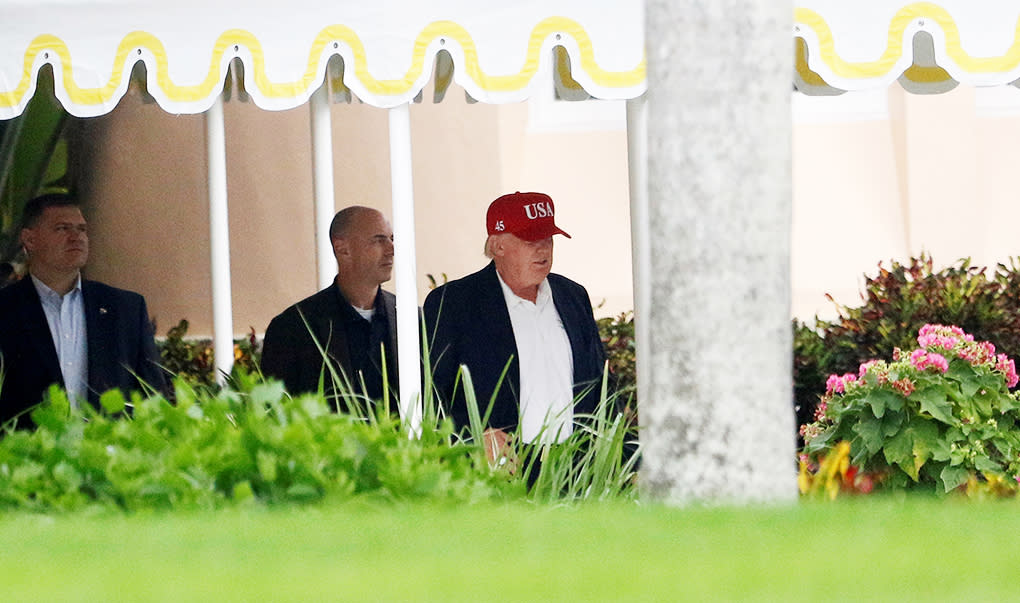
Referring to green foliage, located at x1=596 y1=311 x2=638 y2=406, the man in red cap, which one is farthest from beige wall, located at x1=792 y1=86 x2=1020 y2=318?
the man in red cap

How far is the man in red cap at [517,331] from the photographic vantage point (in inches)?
243

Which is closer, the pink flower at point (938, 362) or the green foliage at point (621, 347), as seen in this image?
the pink flower at point (938, 362)

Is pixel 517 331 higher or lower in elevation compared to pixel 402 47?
lower

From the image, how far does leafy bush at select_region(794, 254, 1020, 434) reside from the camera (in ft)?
25.1

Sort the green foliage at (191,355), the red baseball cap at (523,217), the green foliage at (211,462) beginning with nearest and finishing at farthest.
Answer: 1. the green foliage at (211,462)
2. the red baseball cap at (523,217)
3. the green foliage at (191,355)

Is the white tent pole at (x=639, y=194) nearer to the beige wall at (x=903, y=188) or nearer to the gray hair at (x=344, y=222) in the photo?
the gray hair at (x=344, y=222)

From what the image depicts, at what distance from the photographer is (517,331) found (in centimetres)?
629

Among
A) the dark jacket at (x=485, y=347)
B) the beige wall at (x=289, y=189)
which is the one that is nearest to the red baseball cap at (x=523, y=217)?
the dark jacket at (x=485, y=347)

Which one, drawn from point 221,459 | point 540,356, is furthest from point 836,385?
point 221,459

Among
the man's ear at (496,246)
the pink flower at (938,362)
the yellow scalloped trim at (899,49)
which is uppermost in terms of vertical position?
the yellow scalloped trim at (899,49)

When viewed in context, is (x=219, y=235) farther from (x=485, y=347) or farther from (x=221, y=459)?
(x=221, y=459)

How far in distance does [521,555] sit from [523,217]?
344cm

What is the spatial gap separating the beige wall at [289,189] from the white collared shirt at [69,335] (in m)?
5.49

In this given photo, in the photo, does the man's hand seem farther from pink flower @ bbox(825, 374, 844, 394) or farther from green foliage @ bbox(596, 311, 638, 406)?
green foliage @ bbox(596, 311, 638, 406)
